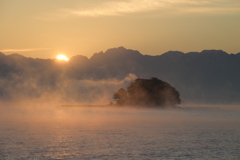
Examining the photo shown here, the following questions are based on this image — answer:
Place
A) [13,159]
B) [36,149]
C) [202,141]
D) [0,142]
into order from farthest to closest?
1. [202,141]
2. [0,142]
3. [36,149]
4. [13,159]

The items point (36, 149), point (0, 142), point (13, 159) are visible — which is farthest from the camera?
point (0, 142)

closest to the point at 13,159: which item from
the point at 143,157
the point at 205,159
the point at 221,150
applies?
the point at 143,157

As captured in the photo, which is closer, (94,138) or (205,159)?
(205,159)

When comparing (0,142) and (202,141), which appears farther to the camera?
(202,141)

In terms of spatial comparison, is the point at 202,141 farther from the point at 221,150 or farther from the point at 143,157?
the point at 143,157

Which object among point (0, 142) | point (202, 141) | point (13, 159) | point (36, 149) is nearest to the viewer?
point (13, 159)

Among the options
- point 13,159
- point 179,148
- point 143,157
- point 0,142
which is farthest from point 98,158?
point 0,142

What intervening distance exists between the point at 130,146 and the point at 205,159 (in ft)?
37.4

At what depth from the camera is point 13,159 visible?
145 ft

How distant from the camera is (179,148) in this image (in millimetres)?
53125

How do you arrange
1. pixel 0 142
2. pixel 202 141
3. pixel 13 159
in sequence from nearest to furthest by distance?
1. pixel 13 159
2. pixel 0 142
3. pixel 202 141

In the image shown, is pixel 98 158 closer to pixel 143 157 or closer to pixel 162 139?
pixel 143 157

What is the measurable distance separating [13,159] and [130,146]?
49.4 feet

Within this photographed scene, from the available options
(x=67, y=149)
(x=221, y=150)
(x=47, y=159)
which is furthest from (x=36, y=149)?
(x=221, y=150)
